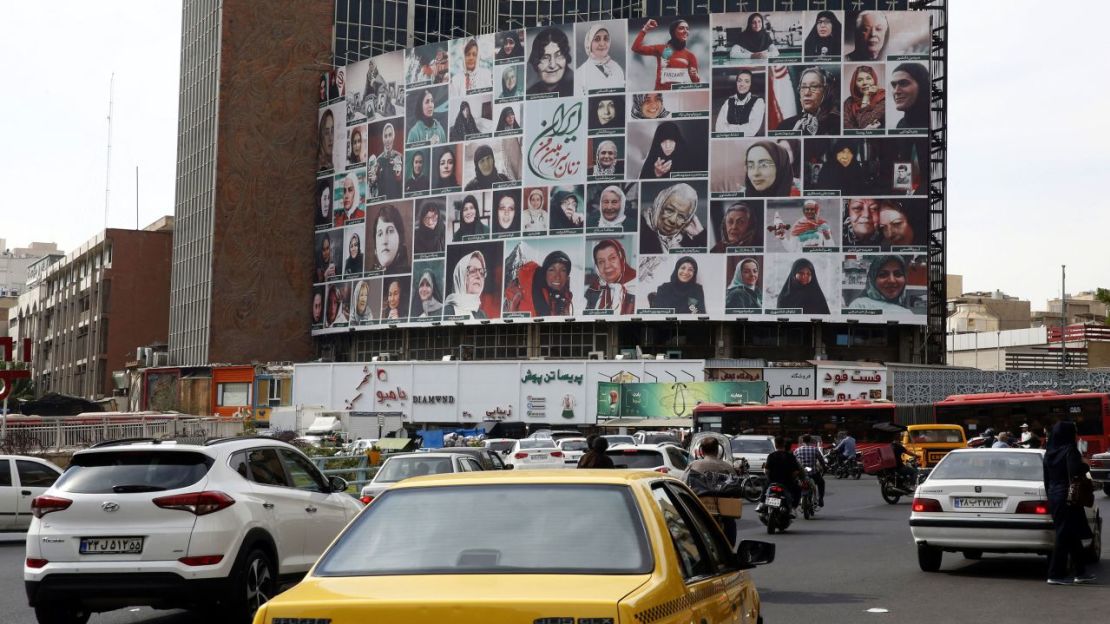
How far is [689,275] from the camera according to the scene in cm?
7825

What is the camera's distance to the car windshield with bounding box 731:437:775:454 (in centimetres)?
3931

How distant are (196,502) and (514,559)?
18.5 feet

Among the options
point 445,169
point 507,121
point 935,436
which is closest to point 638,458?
point 935,436

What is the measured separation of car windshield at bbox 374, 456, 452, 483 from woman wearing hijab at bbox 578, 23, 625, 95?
210 feet

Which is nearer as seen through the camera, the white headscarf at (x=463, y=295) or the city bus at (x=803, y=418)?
the city bus at (x=803, y=418)

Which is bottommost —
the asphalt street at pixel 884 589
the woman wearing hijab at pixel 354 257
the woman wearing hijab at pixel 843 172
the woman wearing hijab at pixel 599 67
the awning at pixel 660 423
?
the awning at pixel 660 423

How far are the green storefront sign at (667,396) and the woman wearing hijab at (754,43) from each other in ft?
67.0

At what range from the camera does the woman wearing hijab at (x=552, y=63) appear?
271 feet

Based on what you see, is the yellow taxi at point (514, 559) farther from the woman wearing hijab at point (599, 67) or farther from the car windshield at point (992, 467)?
the woman wearing hijab at point (599, 67)

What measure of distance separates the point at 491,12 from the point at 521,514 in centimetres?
10000

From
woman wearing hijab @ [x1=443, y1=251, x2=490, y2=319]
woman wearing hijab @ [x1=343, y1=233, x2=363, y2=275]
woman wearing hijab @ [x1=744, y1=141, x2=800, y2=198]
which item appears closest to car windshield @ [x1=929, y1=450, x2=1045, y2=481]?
woman wearing hijab @ [x1=744, y1=141, x2=800, y2=198]

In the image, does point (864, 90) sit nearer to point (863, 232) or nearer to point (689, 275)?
point (863, 232)

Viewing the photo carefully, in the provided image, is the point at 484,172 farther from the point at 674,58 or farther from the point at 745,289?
the point at 745,289

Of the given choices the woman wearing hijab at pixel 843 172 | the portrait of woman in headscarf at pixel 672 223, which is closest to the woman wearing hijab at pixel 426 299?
the portrait of woman in headscarf at pixel 672 223
